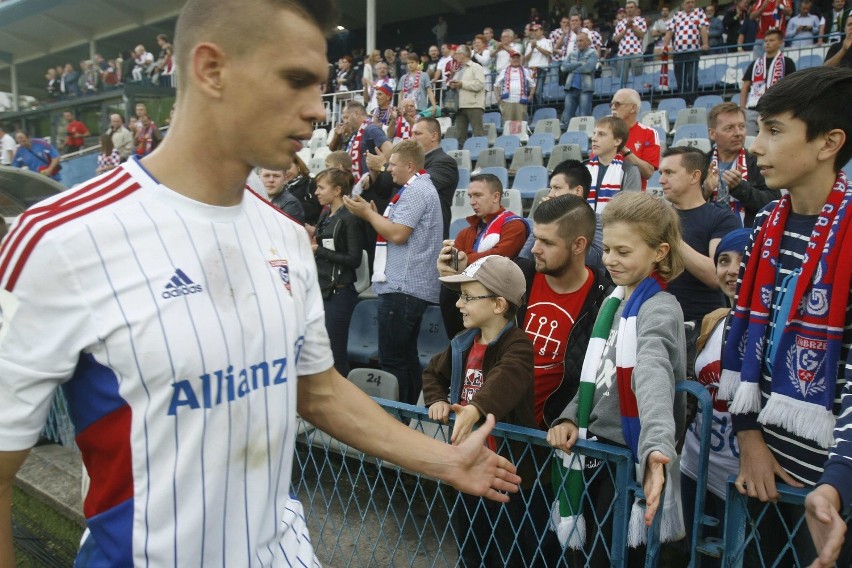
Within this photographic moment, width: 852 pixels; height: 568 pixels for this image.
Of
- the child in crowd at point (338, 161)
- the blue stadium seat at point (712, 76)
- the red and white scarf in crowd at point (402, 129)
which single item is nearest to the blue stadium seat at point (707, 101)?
the blue stadium seat at point (712, 76)

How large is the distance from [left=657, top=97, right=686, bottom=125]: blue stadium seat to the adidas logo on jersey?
32.1 feet

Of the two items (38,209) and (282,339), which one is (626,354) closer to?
(282,339)

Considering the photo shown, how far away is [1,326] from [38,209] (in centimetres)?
22

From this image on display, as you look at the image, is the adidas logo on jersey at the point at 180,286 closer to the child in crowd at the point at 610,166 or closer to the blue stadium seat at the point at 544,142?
the child in crowd at the point at 610,166

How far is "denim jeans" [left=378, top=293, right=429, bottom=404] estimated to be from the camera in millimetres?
4461

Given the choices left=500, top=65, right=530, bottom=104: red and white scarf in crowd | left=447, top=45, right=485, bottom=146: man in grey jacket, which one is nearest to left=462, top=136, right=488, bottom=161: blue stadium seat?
left=447, top=45, right=485, bottom=146: man in grey jacket

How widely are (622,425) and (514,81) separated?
8802 millimetres

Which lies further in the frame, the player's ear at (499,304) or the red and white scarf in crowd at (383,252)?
the red and white scarf in crowd at (383,252)

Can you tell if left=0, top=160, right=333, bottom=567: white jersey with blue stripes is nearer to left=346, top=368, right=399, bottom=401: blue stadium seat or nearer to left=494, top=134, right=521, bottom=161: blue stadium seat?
left=346, top=368, right=399, bottom=401: blue stadium seat

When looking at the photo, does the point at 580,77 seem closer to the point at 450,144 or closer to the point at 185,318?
the point at 450,144

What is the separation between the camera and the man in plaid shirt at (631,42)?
10.7m

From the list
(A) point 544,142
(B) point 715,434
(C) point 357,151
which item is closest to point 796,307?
(B) point 715,434

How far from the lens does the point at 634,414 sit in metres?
2.22

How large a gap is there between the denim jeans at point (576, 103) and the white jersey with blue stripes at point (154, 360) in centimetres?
935
